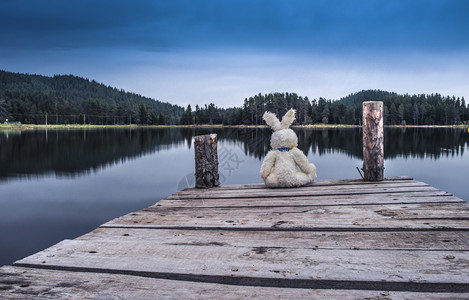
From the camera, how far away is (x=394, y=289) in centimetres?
185

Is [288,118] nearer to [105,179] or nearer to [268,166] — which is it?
[268,166]

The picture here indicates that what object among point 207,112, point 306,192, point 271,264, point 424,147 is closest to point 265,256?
point 271,264

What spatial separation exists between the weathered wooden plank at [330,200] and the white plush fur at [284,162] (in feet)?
2.77

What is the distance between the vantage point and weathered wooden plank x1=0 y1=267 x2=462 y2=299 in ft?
5.81

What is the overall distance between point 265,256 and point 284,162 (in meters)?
3.36

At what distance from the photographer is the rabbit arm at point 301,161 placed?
5762 mm

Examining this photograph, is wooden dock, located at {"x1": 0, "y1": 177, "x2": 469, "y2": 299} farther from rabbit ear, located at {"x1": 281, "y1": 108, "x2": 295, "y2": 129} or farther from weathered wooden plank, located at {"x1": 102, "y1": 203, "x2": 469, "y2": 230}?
rabbit ear, located at {"x1": 281, "y1": 108, "x2": 295, "y2": 129}

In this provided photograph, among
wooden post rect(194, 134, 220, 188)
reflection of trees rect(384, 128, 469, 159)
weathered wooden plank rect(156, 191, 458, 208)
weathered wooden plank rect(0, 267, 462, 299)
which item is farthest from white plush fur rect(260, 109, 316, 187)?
reflection of trees rect(384, 128, 469, 159)

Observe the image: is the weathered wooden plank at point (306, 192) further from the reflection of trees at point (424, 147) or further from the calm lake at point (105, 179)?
the reflection of trees at point (424, 147)

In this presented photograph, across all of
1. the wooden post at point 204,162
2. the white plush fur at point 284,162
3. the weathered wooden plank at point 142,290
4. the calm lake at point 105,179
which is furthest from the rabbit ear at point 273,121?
the weathered wooden plank at point 142,290

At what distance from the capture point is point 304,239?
274 cm

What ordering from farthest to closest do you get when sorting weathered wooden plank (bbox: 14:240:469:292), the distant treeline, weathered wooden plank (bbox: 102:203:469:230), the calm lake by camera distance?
the distant treeline
the calm lake
weathered wooden plank (bbox: 102:203:469:230)
weathered wooden plank (bbox: 14:240:469:292)

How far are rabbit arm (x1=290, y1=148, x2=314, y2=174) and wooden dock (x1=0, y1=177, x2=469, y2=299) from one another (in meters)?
1.80

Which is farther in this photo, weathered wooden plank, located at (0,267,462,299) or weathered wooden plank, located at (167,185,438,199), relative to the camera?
weathered wooden plank, located at (167,185,438,199)
